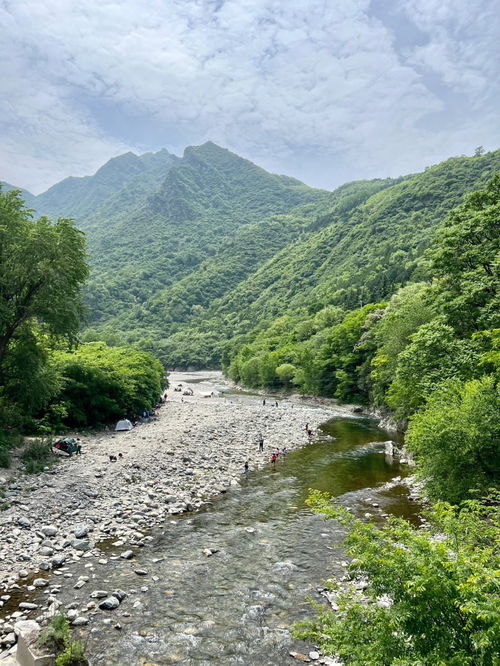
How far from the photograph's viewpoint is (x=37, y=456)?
24672 millimetres

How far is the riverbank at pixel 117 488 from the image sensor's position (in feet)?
49.7

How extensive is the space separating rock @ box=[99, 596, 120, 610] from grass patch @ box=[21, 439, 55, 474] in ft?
43.3

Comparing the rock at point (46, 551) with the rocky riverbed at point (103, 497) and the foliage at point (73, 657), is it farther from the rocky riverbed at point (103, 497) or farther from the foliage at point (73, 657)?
the foliage at point (73, 657)

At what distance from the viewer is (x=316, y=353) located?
258ft

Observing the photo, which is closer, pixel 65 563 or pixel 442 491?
pixel 65 563

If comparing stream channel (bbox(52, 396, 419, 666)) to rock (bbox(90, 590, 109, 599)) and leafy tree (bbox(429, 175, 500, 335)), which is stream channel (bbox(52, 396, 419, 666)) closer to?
rock (bbox(90, 590, 109, 599))

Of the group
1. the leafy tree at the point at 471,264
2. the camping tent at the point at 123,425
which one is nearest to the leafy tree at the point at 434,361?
the leafy tree at the point at 471,264

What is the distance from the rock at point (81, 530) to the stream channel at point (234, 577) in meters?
2.47

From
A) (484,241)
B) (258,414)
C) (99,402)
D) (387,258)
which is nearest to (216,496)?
(99,402)

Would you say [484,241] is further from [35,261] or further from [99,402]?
[99,402]

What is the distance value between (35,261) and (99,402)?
16880 mm

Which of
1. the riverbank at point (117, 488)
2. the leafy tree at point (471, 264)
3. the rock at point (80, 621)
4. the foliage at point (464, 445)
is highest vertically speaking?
the leafy tree at point (471, 264)

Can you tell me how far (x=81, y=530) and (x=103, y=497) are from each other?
4.05 m

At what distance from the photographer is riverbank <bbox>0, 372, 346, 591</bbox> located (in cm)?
1516
